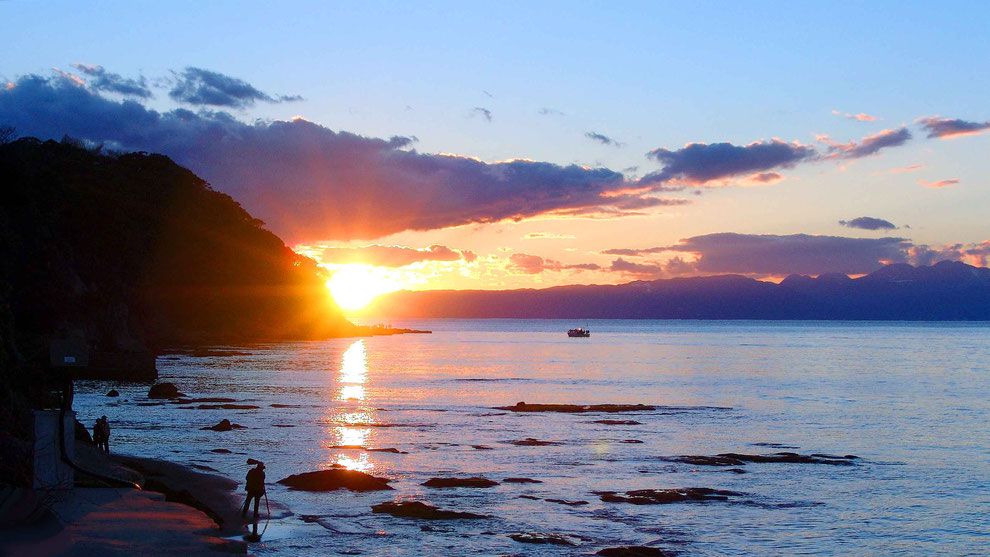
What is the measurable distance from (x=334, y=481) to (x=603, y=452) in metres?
14.1

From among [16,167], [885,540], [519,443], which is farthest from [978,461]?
[16,167]

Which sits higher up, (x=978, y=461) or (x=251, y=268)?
(x=251, y=268)

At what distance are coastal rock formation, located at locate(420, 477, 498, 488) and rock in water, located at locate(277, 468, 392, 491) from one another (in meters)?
1.67

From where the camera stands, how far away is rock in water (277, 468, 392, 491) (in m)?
28.5

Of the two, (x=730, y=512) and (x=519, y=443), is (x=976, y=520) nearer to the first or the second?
(x=730, y=512)

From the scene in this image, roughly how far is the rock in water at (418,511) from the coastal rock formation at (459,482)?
3.77 m

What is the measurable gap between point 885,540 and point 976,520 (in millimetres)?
4822

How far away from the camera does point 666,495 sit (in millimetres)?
28203

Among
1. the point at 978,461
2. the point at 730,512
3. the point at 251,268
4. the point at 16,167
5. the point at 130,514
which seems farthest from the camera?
the point at 251,268

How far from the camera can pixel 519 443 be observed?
132 ft

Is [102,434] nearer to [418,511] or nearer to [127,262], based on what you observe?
[418,511]

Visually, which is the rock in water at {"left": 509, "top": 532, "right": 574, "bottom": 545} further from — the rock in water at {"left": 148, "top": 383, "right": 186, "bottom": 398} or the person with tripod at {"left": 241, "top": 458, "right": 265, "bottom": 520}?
the rock in water at {"left": 148, "top": 383, "right": 186, "bottom": 398}

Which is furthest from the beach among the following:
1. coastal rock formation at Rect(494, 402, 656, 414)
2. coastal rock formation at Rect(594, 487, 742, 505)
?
coastal rock formation at Rect(494, 402, 656, 414)

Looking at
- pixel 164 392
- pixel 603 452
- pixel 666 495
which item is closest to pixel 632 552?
pixel 666 495
